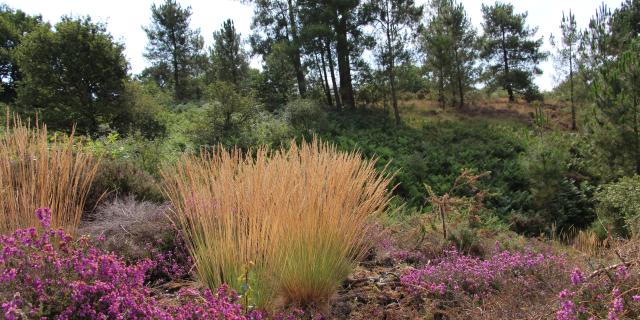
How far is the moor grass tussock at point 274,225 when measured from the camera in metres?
2.43

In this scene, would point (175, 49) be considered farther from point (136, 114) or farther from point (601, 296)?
point (601, 296)

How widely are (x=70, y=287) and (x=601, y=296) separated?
2.15 metres

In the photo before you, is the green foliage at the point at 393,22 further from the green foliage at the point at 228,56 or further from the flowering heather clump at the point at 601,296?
the flowering heather clump at the point at 601,296


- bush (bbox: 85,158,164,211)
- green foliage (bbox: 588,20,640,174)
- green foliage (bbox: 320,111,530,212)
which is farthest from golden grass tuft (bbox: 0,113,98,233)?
green foliage (bbox: 588,20,640,174)

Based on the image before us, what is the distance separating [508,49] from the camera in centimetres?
2394

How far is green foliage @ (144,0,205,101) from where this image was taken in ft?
85.3

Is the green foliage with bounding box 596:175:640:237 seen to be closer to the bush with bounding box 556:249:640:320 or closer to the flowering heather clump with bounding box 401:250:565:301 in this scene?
the flowering heather clump with bounding box 401:250:565:301

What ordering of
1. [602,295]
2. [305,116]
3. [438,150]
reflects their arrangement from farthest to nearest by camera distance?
1. [438,150]
2. [305,116]
3. [602,295]

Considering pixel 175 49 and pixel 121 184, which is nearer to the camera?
pixel 121 184

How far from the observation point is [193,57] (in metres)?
27.2

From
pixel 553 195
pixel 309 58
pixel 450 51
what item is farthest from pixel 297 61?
pixel 553 195

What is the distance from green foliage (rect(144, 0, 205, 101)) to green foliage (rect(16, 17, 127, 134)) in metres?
14.9

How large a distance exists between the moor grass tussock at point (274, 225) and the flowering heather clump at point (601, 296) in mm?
1222

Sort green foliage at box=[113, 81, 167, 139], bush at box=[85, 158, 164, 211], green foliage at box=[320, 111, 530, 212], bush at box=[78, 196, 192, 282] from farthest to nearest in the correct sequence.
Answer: green foliage at box=[320, 111, 530, 212], green foliage at box=[113, 81, 167, 139], bush at box=[85, 158, 164, 211], bush at box=[78, 196, 192, 282]
